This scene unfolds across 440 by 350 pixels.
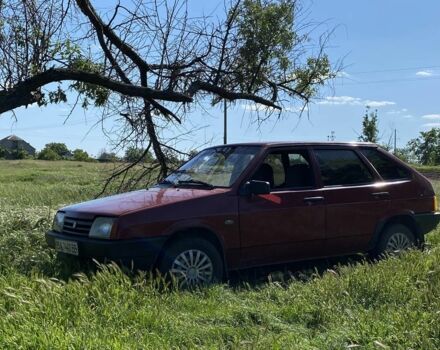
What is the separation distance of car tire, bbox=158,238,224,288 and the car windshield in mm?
843

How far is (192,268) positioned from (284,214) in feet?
4.40

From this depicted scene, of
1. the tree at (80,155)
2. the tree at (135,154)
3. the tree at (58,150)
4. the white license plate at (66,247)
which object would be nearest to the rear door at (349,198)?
the white license plate at (66,247)

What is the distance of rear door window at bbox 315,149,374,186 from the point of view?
7.39 metres


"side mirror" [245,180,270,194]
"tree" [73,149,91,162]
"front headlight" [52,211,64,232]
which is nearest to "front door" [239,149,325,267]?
"side mirror" [245,180,270,194]

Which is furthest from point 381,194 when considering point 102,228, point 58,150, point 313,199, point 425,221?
point 58,150

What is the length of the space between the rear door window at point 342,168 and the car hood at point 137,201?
153 centimetres

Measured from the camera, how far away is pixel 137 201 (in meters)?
6.36

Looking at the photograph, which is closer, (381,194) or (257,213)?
(257,213)

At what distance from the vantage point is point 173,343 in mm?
4133

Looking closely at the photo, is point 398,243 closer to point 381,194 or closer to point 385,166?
point 381,194

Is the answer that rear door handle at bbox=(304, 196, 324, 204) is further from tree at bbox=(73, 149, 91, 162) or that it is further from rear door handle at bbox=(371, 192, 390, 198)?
tree at bbox=(73, 149, 91, 162)

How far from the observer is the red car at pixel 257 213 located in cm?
599

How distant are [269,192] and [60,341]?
3255mm

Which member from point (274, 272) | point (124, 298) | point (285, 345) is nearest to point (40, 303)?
point (124, 298)
